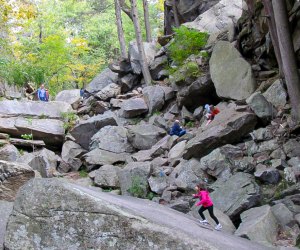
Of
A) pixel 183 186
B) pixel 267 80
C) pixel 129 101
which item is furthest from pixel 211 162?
pixel 129 101

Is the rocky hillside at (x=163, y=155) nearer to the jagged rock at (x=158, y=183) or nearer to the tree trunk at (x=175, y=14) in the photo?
the jagged rock at (x=158, y=183)

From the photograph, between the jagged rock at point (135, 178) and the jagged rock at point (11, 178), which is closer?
the jagged rock at point (11, 178)

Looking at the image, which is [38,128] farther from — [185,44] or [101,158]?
[185,44]

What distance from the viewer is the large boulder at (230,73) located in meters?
15.9

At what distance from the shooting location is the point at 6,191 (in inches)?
306

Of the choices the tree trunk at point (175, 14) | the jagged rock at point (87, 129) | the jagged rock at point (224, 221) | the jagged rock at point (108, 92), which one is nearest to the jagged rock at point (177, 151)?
the jagged rock at point (224, 221)

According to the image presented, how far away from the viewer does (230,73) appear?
16.5m

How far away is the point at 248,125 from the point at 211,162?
1.97 meters

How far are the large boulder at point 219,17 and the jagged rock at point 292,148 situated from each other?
1344 centimetres

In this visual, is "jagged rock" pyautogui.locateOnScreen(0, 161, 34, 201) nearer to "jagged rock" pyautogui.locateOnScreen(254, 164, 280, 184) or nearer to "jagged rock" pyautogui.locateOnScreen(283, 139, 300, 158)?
"jagged rock" pyautogui.locateOnScreen(254, 164, 280, 184)

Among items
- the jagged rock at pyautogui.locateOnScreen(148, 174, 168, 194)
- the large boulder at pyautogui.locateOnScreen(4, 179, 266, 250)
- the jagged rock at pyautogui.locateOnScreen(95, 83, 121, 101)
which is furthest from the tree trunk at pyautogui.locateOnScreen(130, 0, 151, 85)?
the large boulder at pyautogui.locateOnScreen(4, 179, 266, 250)

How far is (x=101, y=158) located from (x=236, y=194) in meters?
7.86

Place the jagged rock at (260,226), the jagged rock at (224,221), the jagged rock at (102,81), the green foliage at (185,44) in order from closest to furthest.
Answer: the jagged rock at (260,226)
the jagged rock at (224,221)
the green foliage at (185,44)
the jagged rock at (102,81)

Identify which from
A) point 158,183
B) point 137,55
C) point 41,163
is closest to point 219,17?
A: point 137,55
